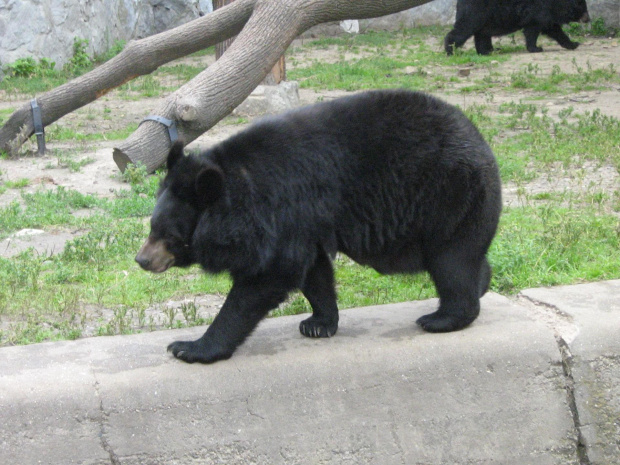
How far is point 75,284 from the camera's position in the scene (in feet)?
16.1

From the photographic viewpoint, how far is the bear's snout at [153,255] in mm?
3328

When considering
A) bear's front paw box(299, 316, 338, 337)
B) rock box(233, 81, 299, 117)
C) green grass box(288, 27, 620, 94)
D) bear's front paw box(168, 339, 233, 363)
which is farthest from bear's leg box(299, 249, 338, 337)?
green grass box(288, 27, 620, 94)

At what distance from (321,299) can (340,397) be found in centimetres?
55

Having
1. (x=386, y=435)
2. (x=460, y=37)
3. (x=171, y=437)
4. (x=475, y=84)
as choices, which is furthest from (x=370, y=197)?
(x=460, y=37)

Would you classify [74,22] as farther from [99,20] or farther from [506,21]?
[506,21]

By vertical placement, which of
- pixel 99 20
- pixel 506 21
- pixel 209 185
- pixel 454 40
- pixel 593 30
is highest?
pixel 209 185

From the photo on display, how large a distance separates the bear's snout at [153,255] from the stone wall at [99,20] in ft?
39.5

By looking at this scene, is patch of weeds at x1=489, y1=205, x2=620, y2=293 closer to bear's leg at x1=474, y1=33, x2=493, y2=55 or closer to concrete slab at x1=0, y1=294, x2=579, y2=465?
concrete slab at x1=0, y1=294, x2=579, y2=465

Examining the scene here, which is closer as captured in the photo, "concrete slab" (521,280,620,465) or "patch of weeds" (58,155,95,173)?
"concrete slab" (521,280,620,465)

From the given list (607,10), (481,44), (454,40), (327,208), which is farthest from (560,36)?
(327,208)

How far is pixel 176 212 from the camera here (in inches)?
131

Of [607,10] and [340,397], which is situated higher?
[340,397]

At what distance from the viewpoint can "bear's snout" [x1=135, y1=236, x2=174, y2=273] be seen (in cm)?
333

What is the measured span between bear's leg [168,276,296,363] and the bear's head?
0.28 metres
